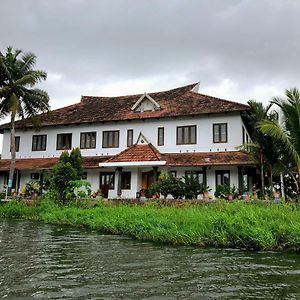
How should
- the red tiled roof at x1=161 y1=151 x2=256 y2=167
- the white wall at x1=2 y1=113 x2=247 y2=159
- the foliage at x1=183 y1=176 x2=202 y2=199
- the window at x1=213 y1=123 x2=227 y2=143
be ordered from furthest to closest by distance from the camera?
the window at x1=213 y1=123 x2=227 y2=143, the white wall at x1=2 y1=113 x2=247 y2=159, the red tiled roof at x1=161 y1=151 x2=256 y2=167, the foliage at x1=183 y1=176 x2=202 y2=199

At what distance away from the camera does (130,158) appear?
2291 centimetres

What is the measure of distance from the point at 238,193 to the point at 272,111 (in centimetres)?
474

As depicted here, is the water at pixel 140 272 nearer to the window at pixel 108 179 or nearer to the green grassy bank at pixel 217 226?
the green grassy bank at pixel 217 226

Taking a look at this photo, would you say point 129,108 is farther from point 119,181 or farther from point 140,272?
point 140,272

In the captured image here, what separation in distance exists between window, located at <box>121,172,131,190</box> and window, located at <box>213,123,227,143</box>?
5.99m

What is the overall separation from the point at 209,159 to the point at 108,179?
23.6ft

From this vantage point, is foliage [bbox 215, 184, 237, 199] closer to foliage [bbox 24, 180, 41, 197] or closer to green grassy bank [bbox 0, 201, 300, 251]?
green grassy bank [bbox 0, 201, 300, 251]

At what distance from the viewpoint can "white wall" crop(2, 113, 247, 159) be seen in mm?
22719

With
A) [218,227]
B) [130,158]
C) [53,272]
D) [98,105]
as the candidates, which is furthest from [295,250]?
[98,105]

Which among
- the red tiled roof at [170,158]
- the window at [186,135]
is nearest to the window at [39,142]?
the red tiled roof at [170,158]

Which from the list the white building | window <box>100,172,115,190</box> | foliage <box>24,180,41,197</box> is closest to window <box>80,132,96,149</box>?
the white building

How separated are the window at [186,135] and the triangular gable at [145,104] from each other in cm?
261

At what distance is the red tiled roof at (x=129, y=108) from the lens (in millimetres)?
23719

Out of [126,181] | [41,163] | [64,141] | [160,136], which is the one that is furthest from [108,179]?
[41,163]
